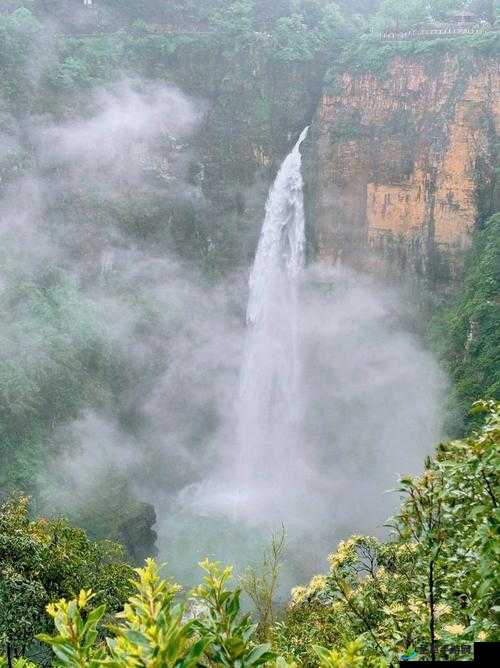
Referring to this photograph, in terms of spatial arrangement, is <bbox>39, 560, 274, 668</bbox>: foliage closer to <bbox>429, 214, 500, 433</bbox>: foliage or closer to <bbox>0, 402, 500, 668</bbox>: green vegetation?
<bbox>0, 402, 500, 668</bbox>: green vegetation

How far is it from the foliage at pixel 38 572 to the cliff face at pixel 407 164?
13.5 m

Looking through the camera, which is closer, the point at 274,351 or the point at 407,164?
the point at 407,164

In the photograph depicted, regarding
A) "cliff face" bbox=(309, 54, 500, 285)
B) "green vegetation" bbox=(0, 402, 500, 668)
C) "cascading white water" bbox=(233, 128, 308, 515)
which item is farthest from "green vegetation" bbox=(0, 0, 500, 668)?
"green vegetation" bbox=(0, 402, 500, 668)

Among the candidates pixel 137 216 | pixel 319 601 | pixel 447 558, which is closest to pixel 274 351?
pixel 137 216

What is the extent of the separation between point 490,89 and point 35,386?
13952 mm

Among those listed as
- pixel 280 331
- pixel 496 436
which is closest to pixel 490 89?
pixel 280 331

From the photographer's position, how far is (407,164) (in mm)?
18750

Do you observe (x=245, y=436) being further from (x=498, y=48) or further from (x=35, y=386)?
→ (x=498, y=48)

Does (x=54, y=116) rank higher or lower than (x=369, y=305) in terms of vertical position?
higher

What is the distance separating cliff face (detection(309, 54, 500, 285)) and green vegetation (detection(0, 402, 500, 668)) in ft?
44.1

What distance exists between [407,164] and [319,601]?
14.3m

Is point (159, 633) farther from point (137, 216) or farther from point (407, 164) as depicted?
point (137, 216)

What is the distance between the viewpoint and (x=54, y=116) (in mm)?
20062

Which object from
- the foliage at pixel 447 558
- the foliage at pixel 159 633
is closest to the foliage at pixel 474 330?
the foliage at pixel 447 558
